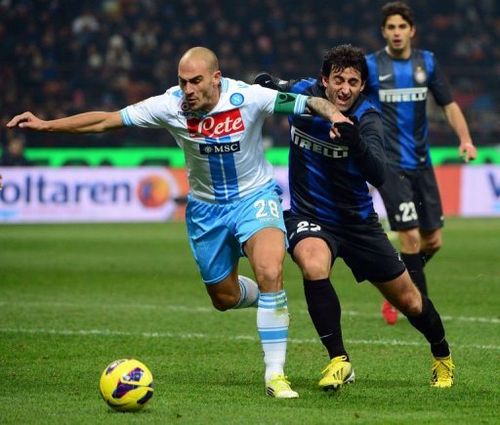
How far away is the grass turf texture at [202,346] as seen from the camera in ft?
21.1

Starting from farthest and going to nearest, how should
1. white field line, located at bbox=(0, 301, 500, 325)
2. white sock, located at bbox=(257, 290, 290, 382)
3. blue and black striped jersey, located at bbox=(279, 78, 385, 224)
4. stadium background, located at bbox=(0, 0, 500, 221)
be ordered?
stadium background, located at bbox=(0, 0, 500, 221) → white field line, located at bbox=(0, 301, 500, 325) → blue and black striped jersey, located at bbox=(279, 78, 385, 224) → white sock, located at bbox=(257, 290, 290, 382)

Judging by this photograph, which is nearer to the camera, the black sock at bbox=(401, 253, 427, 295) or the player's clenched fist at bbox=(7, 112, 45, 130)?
the player's clenched fist at bbox=(7, 112, 45, 130)

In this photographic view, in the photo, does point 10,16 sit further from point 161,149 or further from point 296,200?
point 296,200

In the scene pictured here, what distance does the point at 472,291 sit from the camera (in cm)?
1295

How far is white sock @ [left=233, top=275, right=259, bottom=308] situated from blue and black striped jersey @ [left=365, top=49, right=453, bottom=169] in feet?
9.11

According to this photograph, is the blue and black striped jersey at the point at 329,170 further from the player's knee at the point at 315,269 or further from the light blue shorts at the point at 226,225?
the player's knee at the point at 315,269

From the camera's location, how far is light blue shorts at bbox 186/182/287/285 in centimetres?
740

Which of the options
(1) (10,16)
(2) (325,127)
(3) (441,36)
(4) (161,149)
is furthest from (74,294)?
(3) (441,36)

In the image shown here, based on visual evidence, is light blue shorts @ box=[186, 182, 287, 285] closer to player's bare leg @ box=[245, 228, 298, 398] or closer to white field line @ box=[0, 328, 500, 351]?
player's bare leg @ box=[245, 228, 298, 398]

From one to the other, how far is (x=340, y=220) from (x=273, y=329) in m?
0.90

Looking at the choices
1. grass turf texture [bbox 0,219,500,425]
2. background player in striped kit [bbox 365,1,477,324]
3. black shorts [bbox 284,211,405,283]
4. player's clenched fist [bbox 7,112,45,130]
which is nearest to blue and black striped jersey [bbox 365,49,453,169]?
background player in striped kit [bbox 365,1,477,324]

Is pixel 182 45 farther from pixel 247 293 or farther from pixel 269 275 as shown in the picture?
pixel 269 275

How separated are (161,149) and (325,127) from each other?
57.8 ft

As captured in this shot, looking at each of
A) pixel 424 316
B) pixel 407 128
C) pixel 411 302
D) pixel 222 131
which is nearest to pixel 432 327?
pixel 424 316
